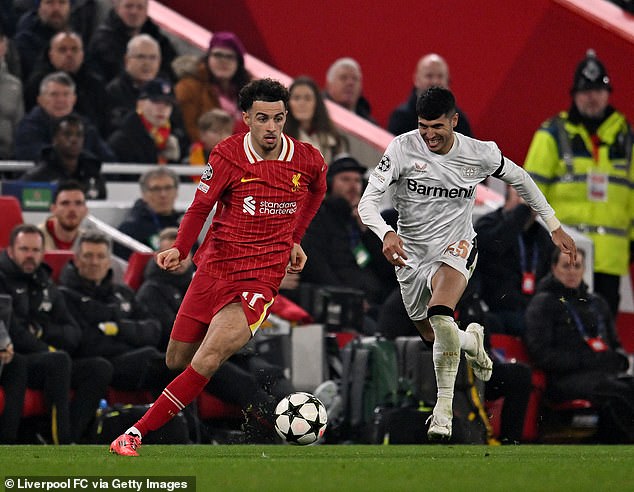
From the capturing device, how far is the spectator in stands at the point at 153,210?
43.7 ft

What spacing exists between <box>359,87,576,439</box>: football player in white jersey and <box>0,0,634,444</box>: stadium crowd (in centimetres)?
175

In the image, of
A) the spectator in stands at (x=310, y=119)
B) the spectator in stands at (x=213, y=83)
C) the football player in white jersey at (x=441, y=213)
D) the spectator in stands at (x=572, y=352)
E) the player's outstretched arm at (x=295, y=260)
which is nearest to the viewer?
the player's outstretched arm at (x=295, y=260)

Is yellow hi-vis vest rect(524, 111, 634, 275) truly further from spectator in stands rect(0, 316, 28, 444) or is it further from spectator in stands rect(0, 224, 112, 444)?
spectator in stands rect(0, 316, 28, 444)

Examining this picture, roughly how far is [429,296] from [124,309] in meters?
2.85

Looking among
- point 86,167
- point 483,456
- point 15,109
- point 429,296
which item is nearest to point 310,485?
point 483,456

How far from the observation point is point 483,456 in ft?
30.5

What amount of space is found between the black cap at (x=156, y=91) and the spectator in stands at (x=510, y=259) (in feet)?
10.8

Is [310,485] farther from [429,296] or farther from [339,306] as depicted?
[339,306]

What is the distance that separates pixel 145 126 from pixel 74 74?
0.84 meters

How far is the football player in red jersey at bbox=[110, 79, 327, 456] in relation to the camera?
9211mm

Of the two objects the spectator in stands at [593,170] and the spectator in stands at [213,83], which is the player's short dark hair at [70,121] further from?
the spectator in stands at [593,170]

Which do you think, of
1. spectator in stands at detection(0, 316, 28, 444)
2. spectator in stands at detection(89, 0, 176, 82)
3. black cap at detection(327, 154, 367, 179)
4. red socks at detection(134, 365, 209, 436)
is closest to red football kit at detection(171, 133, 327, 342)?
red socks at detection(134, 365, 209, 436)

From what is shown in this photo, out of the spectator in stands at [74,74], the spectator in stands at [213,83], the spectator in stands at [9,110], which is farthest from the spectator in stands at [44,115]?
the spectator in stands at [213,83]

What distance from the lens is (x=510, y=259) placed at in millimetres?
13352
